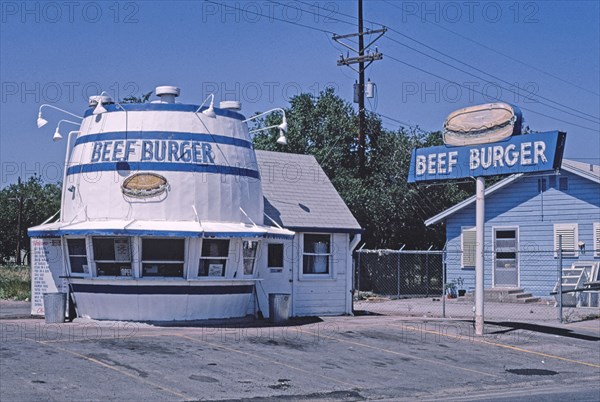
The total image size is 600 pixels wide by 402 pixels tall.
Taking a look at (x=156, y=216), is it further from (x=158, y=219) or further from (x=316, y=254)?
(x=316, y=254)

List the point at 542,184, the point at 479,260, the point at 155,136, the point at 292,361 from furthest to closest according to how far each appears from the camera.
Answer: the point at 542,184
the point at 479,260
the point at 155,136
the point at 292,361

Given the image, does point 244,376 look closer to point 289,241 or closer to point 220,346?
point 220,346

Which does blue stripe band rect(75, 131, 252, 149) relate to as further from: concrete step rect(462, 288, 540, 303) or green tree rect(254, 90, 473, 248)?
green tree rect(254, 90, 473, 248)

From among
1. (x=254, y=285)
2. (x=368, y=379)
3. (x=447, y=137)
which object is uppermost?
(x=447, y=137)

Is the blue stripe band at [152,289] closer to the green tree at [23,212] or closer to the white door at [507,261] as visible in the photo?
the white door at [507,261]

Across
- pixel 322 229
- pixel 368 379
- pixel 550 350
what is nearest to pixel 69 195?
pixel 322 229

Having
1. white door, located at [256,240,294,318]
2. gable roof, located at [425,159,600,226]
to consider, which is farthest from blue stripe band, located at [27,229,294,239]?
gable roof, located at [425,159,600,226]

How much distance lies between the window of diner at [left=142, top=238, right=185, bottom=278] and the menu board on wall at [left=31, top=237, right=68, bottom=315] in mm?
2756

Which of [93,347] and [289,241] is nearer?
[93,347]

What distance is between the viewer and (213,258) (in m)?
20.5

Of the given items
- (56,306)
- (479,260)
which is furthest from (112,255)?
(479,260)

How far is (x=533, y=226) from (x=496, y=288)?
108 inches

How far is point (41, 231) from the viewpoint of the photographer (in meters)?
20.4

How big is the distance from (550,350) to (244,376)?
8.31 metres
